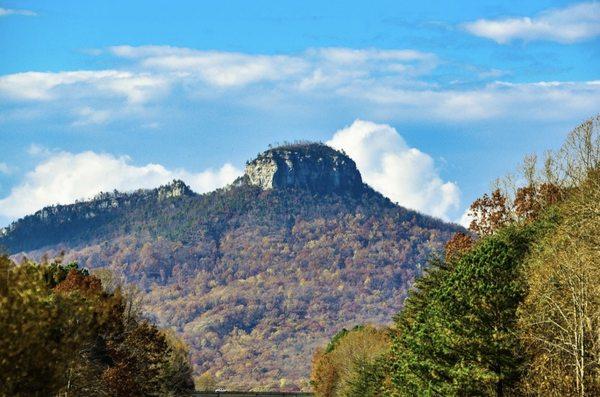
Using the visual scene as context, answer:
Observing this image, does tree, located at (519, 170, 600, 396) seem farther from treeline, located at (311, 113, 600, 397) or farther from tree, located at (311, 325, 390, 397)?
tree, located at (311, 325, 390, 397)

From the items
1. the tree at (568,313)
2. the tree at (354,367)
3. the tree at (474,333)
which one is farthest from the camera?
the tree at (354,367)

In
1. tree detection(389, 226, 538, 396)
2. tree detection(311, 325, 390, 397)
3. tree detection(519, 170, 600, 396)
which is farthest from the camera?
tree detection(311, 325, 390, 397)

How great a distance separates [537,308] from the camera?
57.6 m

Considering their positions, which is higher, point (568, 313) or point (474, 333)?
point (568, 313)

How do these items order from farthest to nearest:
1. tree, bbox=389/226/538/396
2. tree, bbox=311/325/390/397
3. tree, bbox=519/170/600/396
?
tree, bbox=311/325/390/397 < tree, bbox=389/226/538/396 < tree, bbox=519/170/600/396

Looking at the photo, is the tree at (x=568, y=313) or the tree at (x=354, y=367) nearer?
the tree at (x=568, y=313)

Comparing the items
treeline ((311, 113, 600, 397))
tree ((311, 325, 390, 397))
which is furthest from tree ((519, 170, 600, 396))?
tree ((311, 325, 390, 397))

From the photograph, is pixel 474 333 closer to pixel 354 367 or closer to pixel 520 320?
pixel 520 320

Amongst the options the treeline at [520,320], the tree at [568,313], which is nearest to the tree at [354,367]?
the treeline at [520,320]

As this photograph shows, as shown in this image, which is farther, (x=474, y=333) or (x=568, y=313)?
(x=474, y=333)

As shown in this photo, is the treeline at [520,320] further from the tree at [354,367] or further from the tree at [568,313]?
the tree at [354,367]

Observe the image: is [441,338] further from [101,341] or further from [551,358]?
[101,341]

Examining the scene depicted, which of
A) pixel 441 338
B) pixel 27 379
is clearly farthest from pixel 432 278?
pixel 27 379

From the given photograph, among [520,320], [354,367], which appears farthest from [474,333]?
[354,367]
